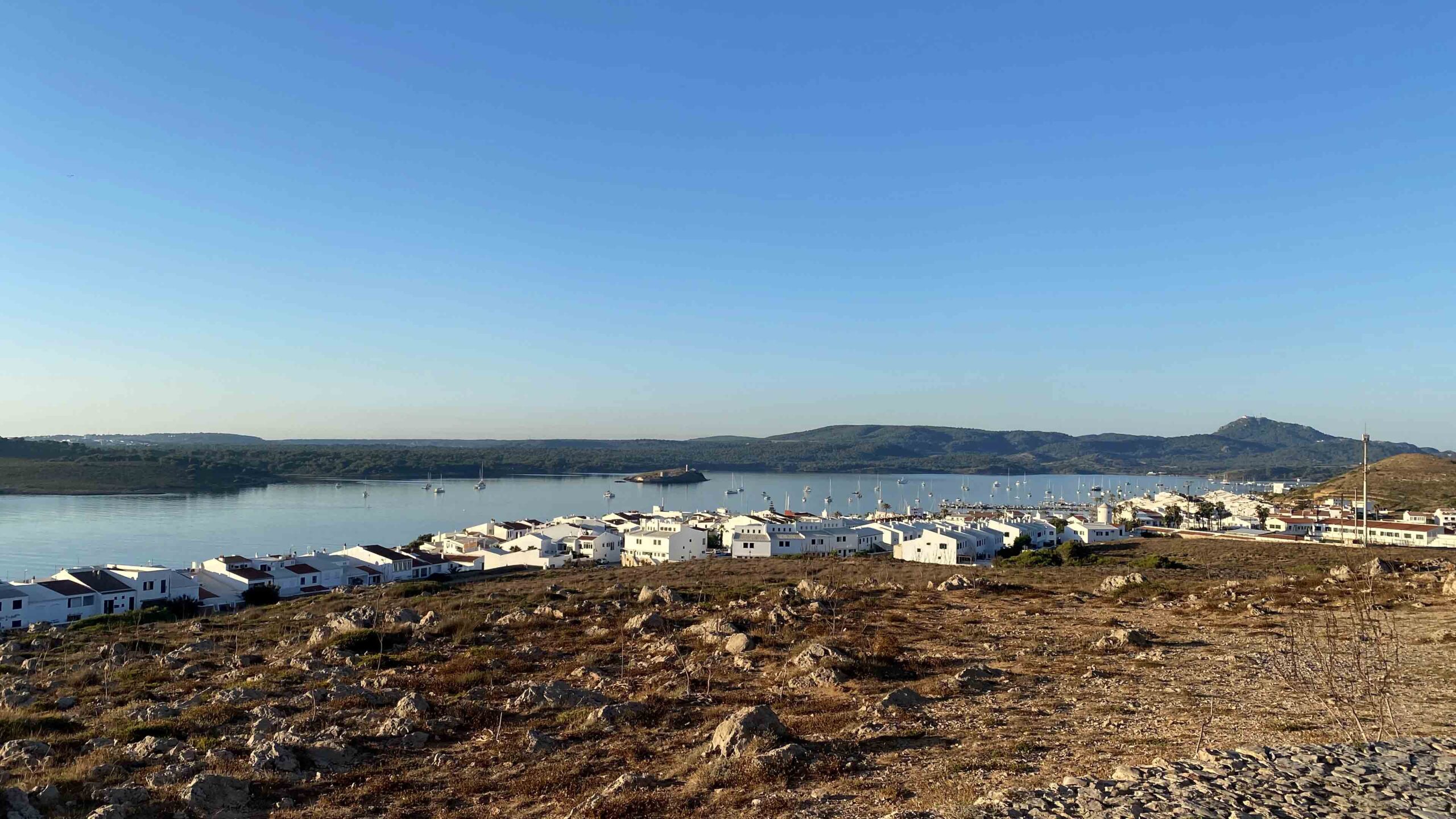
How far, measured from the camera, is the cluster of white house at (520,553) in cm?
3419

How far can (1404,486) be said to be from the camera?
90000mm

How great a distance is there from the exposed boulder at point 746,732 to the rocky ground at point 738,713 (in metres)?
0.04

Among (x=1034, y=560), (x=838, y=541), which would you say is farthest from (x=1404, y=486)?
(x=1034, y=560)

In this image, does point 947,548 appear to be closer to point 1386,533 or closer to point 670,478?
point 1386,533

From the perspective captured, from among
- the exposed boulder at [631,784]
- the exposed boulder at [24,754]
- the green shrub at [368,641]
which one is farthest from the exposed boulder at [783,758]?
the green shrub at [368,641]

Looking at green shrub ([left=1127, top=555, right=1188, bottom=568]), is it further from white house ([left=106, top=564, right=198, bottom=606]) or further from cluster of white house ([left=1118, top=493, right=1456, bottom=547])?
white house ([left=106, top=564, right=198, bottom=606])

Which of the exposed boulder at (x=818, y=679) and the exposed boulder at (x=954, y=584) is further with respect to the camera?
the exposed boulder at (x=954, y=584)

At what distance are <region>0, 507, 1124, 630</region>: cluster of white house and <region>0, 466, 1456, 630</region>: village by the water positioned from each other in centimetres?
9

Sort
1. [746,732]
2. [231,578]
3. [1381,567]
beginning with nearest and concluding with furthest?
1. [746,732]
2. [1381,567]
3. [231,578]

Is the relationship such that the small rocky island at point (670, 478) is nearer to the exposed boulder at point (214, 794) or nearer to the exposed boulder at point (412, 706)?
the exposed boulder at point (412, 706)

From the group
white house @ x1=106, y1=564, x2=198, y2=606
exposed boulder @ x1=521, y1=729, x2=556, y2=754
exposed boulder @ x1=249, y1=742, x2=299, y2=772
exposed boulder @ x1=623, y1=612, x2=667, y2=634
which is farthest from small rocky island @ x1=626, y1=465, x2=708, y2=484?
exposed boulder @ x1=249, y1=742, x2=299, y2=772

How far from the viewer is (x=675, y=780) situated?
7.91 meters

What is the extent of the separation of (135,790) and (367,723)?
9.56ft

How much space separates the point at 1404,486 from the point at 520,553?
97285 mm
